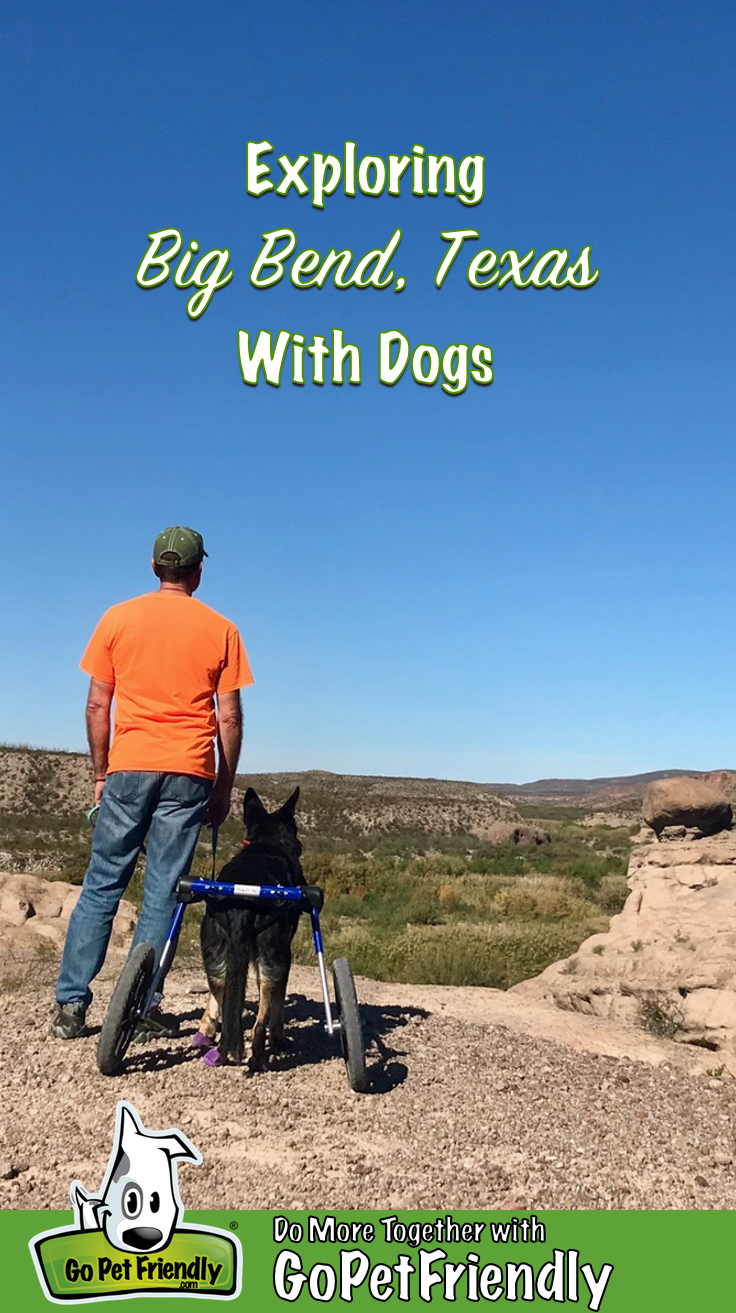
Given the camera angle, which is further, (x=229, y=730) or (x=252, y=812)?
(x=252, y=812)

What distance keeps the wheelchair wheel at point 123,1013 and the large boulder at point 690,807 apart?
8532 mm

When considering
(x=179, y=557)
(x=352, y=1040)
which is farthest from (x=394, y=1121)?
(x=179, y=557)

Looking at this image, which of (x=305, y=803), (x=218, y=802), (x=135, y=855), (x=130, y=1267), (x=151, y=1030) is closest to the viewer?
(x=130, y=1267)

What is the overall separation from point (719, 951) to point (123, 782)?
5.47m

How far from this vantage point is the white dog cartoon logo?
122 inches

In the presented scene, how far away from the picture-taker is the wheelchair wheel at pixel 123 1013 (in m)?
4.85

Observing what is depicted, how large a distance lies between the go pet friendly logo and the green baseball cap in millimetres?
3117

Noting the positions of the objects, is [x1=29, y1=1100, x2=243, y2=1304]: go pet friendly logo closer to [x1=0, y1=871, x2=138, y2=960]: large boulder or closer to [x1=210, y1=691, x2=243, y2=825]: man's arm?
[x1=210, y1=691, x2=243, y2=825]: man's arm

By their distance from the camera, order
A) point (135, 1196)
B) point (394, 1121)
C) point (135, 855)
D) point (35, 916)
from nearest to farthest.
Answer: point (135, 1196) < point (394, 1121) < point (135, 855) < point (35, 916)

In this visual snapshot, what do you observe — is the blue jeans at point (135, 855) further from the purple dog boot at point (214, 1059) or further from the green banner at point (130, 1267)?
the green banner at point (130, 1267)

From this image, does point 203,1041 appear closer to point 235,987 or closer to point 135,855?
point 235,987

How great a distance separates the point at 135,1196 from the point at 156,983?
2.01 metres

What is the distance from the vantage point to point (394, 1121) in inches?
182

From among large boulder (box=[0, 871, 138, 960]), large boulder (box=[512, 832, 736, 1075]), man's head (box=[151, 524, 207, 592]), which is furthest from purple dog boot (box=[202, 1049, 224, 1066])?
large boulder (box=[0, 871, 138, 960])
